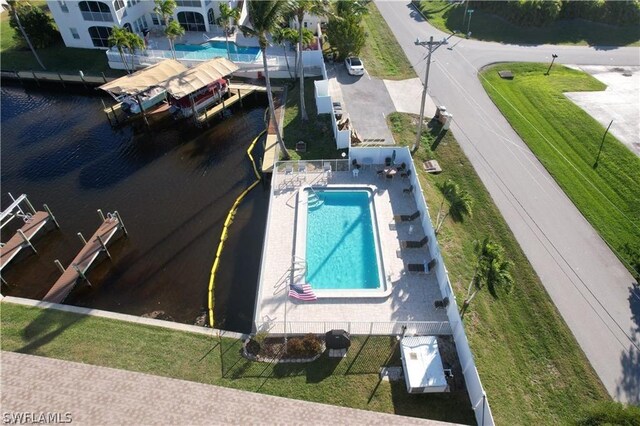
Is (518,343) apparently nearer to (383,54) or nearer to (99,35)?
(383,54)

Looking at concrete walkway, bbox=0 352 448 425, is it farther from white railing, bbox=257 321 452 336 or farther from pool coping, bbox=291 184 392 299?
pool coping, bbox=291 184 392 299

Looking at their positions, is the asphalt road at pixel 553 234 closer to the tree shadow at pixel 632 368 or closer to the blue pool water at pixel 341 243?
the tree shadow at pixel 632 368

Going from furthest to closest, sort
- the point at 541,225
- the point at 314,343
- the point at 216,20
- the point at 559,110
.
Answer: the point at 216,20
the point at 559,110
the point at 541,225
the point at 314,343

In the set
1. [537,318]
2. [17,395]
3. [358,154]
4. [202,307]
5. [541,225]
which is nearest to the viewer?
[17,395]

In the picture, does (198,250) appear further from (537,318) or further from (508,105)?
(508,105)

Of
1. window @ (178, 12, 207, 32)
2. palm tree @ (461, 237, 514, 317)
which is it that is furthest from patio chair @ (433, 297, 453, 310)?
window @ (178, 12, 207, 32)

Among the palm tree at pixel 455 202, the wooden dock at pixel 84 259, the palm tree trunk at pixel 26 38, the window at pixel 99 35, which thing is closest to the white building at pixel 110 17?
the window at pixel 99 35

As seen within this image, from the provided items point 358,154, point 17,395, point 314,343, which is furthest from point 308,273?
point 17,395

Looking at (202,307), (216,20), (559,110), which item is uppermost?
(216,20)
